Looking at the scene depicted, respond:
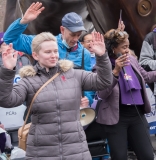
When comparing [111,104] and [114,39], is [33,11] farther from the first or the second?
[111,104]

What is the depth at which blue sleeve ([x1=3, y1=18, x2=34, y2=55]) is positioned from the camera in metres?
3.54

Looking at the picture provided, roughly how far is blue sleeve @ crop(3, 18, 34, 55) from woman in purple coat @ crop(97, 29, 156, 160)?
78 centimetres

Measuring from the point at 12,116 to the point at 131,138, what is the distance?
5.52 ft

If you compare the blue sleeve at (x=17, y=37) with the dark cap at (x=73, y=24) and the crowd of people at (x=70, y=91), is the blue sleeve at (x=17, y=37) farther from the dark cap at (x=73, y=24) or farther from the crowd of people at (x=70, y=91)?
the dark cap at (x=73, y=24)

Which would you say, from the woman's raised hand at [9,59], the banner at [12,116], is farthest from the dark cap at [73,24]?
the banner at [12,116]

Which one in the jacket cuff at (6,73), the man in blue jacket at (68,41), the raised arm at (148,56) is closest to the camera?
the jacket cuff at (6,73)

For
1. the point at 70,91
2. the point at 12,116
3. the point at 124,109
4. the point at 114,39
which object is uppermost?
the point at 114,39

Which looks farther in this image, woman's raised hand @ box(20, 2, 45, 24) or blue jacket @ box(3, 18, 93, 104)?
blue jacket @ box(3, 18, 93, 104)

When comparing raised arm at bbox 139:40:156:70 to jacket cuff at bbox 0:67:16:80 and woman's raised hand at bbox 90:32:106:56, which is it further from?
jacket cuff at bbox 0:67:16:80

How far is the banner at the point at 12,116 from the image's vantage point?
4867 mm

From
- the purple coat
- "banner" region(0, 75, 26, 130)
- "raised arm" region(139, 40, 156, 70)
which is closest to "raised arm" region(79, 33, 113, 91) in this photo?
the purple coat

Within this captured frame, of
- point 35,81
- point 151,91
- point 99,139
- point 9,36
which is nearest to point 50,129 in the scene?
point 35,81

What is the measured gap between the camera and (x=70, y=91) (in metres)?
3.01

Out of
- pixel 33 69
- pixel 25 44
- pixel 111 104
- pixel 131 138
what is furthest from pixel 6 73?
pixel 131 138
